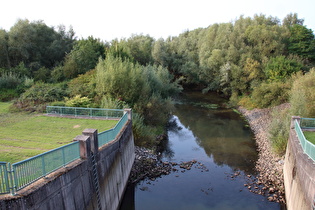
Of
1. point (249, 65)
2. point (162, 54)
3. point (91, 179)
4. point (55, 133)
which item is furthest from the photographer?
point (162, 54)

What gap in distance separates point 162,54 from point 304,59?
→ 31591mm

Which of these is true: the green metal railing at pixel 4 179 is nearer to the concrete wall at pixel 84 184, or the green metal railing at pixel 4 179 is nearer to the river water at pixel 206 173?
the concrete wall at pixel 84 184

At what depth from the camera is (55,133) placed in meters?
16.8

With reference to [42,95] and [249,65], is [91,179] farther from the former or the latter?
[249,65]

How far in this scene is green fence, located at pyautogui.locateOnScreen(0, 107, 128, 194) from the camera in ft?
23.2

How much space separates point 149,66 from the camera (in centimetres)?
3912

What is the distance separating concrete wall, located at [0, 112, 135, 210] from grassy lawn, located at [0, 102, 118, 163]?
289cm

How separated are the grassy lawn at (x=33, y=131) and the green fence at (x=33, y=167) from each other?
2.85m

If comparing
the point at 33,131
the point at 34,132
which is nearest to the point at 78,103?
the point at 33,131

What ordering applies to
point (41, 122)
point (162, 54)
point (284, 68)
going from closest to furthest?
point (41, 122)
point (284, 68)
point (162, 54)

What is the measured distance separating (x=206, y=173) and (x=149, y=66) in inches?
916

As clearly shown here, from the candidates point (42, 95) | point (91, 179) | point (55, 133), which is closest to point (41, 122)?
point (55, 133)

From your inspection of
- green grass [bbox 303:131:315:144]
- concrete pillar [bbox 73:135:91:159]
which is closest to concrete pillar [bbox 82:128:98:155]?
concrete pillar [bbox 73:135:91:159]

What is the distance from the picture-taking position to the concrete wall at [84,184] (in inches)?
286
